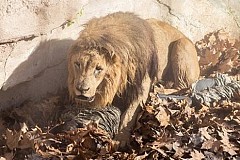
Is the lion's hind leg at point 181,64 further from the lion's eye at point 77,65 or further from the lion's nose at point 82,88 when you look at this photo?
the lion's nose at point 82,88

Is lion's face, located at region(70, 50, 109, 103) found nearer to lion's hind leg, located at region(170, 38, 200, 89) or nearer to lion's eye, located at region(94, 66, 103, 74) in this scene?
lion's eye, located at region(94, 66, 103, 74)

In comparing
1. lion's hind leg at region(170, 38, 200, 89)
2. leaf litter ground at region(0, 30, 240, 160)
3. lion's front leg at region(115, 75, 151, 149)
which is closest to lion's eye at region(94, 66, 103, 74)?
leaf litter ground at region(0, 30, 240, 160)

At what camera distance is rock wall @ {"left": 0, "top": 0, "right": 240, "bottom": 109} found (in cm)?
568

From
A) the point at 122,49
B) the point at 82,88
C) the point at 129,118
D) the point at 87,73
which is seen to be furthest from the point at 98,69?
the point at 129,118

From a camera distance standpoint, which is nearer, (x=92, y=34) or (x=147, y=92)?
(x=92, y=34)

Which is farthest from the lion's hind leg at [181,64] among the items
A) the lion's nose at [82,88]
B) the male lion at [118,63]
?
the lion's nose at [82,88]

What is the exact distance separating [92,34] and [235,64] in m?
2.77

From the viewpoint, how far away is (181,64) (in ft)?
23.5

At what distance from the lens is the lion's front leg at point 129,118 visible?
5.92 m

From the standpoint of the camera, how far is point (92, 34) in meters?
5.93

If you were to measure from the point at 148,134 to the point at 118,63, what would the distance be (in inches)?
29.9

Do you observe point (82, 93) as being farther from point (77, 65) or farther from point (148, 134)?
point (148, 134)

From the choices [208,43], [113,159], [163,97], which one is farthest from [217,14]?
[113,159]

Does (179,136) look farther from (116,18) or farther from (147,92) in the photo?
(116,18)
